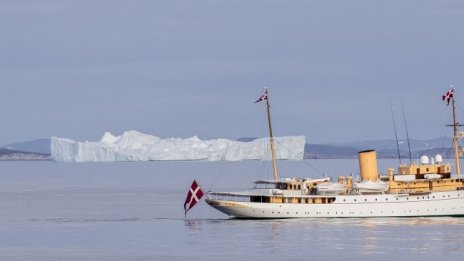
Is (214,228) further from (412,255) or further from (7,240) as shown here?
(412,255)

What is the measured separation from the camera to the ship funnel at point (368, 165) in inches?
2908

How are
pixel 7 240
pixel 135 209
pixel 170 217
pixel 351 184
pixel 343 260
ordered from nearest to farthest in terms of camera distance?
pixel 343 260 → pixel 7 240 → pixel 351 184 → pixel 170 217 → pixel 135 209

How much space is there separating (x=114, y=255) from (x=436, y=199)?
26725 millimetres

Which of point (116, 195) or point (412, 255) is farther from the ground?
point (116, 195)

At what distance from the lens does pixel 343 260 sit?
51531 mm

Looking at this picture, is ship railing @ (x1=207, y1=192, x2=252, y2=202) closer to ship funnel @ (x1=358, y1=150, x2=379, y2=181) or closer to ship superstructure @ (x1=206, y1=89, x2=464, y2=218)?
ship superstructure @ (x1=206, y1=89, x2=464, y2=218)

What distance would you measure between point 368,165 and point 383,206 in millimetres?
3505

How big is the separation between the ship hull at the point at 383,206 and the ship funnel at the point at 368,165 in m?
2.25

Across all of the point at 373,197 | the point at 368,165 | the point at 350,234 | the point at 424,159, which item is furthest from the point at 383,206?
the point at 350,234

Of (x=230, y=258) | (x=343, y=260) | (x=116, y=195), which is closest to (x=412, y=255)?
(x=343, y=260)

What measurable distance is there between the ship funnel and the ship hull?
2.25m

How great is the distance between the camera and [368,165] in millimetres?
74188

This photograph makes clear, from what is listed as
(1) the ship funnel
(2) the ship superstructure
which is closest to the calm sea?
(2) the ship superstructure

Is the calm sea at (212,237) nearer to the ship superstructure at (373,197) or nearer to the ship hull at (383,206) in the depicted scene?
the ship hull at (383,206)
